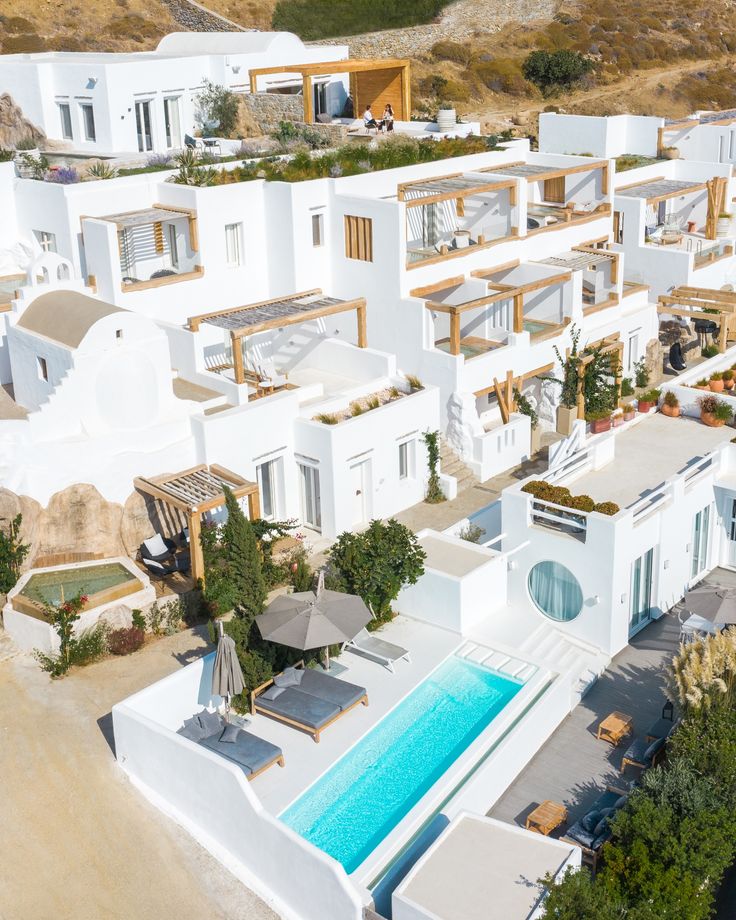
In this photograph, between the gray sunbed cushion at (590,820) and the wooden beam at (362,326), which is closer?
the gray sunbed cushion at (590,820)

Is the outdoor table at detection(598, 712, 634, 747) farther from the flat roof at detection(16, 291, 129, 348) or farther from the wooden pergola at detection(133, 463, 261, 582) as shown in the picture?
the flat roof at detection(16, 291, 129, 348)

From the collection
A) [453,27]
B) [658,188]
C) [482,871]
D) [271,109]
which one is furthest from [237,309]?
[453,27]

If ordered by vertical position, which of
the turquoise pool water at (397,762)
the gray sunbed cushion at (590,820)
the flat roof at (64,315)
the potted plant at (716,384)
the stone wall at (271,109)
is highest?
the stone wall at (271,109)

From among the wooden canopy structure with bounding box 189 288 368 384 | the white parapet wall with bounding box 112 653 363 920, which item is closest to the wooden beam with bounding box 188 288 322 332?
the wooden canopy structure with bounding box 189 288 368 384

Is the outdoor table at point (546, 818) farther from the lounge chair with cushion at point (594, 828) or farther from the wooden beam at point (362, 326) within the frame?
the wooden beam at point (362, 326)

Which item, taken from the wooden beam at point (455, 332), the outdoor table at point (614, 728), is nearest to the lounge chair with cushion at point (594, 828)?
the outdoor table at point (614, 728)
